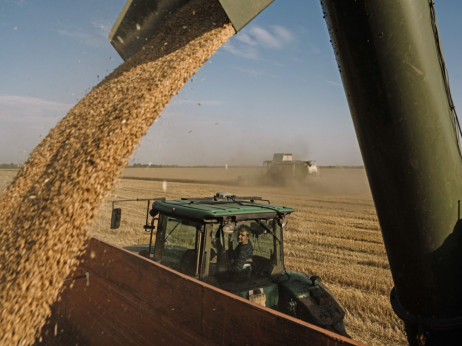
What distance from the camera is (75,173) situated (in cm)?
292

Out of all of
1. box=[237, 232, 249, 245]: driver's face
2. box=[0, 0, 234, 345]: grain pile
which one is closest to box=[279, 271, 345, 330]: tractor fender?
box=[237, 232, 249, 245]: driver's face

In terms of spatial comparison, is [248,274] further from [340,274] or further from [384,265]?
[384,265]

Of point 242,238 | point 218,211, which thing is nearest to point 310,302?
point 242,238

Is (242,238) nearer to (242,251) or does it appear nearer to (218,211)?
(242,251)

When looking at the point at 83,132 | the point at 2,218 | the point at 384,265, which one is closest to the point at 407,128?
the point at 83,132

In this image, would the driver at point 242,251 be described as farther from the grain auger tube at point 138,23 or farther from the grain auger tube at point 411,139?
the grain auger tube at point 138,23

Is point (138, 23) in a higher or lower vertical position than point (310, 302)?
higher

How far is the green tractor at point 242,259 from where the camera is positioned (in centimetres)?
299

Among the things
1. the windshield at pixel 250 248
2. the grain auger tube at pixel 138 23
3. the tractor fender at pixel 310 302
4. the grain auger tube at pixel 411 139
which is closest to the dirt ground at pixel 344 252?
the windshield at pixel 250 248

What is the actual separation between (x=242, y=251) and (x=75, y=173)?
5.49 ft

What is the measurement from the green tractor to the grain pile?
2.68ft

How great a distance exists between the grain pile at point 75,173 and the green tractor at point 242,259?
2.68ft

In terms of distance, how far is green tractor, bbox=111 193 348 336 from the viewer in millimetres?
2986

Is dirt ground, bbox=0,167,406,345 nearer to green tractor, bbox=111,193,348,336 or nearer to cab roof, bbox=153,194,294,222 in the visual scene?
cab roof, bbox=153,194,294,222
